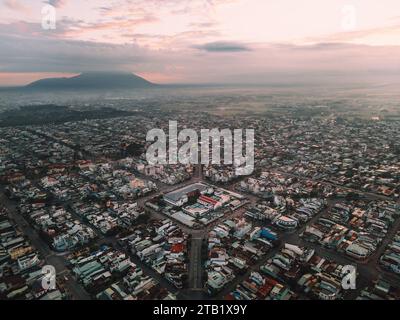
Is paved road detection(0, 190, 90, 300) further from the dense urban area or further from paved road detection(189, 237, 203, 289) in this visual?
paved road detection(189, 237, 203, 289)

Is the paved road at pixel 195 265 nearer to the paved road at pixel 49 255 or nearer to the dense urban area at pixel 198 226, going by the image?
the dense urban area at pixel 198 226

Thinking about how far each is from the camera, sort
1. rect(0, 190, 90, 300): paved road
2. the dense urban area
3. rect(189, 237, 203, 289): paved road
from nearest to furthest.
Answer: rect(0, 190, 90, 300): paved road → the dense urban area → rect(189, 237, 203, 289): paved road

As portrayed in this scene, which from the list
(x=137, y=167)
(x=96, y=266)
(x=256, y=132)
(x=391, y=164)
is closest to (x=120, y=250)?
→ (x=96, y=266)

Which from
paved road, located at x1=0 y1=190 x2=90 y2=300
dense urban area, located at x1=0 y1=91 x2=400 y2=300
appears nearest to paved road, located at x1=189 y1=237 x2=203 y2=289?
dense urban area, located at x1=0 y1=91 x2=400 y2=300

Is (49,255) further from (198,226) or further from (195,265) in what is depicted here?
(198,226)

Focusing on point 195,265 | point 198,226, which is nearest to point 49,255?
point 195,265

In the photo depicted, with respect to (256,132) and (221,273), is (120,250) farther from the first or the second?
(256,132)

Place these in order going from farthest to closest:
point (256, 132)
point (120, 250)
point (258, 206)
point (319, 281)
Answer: point (256, 132), point (258, 206), point (120, 250), point (319, 281)
